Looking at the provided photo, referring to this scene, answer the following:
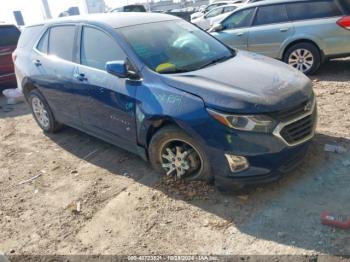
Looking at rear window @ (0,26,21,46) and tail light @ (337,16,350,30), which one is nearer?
tail light @ (337,16,350,30)

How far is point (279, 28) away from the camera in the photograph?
713 cm

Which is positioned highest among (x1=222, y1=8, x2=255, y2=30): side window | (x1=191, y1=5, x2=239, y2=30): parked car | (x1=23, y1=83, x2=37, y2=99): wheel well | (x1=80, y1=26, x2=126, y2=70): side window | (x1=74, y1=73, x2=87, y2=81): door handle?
(x1=80, y1=26, x2=126, y2=70): side window

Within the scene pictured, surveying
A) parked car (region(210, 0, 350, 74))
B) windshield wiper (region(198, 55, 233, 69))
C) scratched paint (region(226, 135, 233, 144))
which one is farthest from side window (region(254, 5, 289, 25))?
scratched paint (region(226, 135, 233, 144))

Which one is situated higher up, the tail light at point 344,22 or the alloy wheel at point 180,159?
the tail light at point 344,22

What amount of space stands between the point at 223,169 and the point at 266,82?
37.7 inches

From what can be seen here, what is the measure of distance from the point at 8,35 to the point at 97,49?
5.39 metres

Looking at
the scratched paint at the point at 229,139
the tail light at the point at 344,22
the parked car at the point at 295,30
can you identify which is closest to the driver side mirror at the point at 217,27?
the parked car at the point at 295,30

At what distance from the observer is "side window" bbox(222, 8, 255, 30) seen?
24.8 ft

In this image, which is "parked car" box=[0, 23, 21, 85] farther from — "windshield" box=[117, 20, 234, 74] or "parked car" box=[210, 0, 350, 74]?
"windshield" box=[117, 20, 234, 74]

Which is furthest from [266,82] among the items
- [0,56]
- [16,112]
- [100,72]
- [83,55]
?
[0,56]

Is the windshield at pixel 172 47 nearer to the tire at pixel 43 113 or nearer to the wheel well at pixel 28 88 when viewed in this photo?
the tire at pixel 43 113

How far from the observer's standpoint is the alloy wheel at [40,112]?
544cm

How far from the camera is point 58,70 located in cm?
468

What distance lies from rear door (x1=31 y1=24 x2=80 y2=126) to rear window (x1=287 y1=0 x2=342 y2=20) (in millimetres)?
4553
